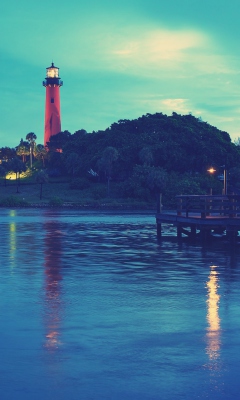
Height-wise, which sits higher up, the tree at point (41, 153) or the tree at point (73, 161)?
the tree at point (41, 153)

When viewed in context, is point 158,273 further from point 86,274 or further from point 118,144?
point 118,144

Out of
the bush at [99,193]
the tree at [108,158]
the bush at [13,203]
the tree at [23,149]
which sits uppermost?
the tree at [23,149]

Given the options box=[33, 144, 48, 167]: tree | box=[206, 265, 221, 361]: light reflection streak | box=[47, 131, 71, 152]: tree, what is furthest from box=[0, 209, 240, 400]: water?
box=[47, 131, 71, 152]: tree

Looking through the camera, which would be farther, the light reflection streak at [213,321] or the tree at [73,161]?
the tree at [73,161]

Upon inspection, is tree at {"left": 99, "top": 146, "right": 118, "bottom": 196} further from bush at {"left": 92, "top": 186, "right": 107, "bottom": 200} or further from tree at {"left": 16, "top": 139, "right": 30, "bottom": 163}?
tree at {"left": 16, "top": 139, "right": 30, "bottom": 163}

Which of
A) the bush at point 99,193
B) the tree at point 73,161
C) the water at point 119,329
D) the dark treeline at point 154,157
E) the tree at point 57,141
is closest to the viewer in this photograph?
the water at point 119,329

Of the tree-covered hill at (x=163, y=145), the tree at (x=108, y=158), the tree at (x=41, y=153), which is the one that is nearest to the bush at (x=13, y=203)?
the tree at (x=108, y=158)

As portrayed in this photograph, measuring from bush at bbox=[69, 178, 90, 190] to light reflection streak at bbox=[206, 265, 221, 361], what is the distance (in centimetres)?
9191

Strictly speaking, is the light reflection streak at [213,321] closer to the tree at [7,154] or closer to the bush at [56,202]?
the bush at [56,202]

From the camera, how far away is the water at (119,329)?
836cm

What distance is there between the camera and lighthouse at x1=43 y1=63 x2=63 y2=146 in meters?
140

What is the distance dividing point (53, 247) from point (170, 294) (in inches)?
570

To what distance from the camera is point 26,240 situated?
33.5m

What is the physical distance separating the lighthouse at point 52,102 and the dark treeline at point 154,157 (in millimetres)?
20997
